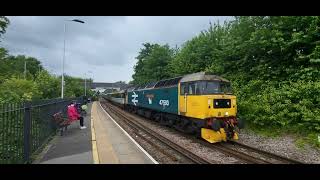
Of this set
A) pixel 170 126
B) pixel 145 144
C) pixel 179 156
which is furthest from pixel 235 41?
pixel 179 156

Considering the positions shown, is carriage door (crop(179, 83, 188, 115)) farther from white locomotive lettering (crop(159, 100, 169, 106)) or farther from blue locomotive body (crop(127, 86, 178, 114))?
white locomotive lettering (crop(159, 100, 169, 106))

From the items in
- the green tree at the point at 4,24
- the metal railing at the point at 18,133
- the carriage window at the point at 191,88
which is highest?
the green tree at the point at 4,24

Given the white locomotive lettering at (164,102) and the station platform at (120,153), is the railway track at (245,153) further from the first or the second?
the white locomotive lettering at (164,102)

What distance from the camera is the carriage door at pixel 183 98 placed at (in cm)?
1620

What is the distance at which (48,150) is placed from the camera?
37.4ft

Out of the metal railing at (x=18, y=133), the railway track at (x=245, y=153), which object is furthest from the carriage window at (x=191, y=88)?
the metal railing at (x=18, y=133)

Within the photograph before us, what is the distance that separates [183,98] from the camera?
16.5m

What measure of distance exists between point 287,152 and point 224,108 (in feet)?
10.9

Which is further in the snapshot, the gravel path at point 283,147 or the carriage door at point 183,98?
the carriage door at point 183,98

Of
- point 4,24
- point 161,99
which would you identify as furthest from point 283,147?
point 4,24

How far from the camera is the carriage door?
16203 mm

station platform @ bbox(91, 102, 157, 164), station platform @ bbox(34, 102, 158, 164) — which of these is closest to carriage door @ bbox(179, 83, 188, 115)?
station platform @ bbox(34, 102, 158, 164)

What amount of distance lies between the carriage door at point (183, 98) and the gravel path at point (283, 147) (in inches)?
116

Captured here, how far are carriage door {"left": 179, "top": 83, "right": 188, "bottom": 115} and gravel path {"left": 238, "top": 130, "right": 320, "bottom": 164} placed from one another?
9.71 feet
